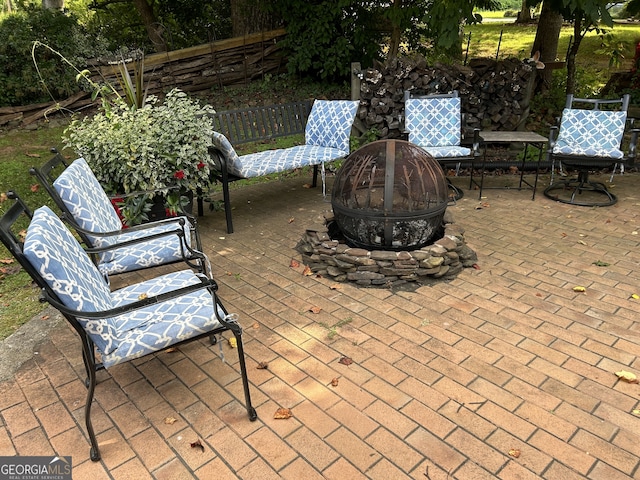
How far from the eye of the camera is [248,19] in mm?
9961

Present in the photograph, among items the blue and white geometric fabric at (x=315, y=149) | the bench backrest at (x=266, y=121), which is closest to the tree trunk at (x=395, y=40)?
the bench backrest at (x=266, y=121)

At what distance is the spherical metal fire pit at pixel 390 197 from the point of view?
3.75 meters

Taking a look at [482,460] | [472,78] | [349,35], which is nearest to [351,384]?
[482,460]

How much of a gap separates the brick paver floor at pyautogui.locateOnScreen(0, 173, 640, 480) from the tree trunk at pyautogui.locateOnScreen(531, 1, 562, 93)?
18.1 feet

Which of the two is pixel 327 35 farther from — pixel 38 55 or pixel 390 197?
pixel 390 197

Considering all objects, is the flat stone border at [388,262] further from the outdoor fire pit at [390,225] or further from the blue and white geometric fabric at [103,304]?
the blue and white geometric fabric at [103,304]

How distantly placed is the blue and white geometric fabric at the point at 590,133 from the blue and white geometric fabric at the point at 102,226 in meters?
4.41

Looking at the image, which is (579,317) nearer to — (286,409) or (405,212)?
(405,212)

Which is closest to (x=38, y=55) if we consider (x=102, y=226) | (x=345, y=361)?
(x=102, y=226)

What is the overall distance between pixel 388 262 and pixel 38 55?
Answer: 7.82 meters

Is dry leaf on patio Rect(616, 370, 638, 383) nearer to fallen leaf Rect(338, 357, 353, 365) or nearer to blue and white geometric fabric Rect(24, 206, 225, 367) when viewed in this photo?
fallen leaf Rect(338, 357, 353, 365)

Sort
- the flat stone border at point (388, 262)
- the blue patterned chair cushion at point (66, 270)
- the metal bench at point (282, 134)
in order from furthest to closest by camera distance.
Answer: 1. the metal bench at point (282, 134)
2. the flat stone border at point (388, 262)
3. the blue patterned chair cushion at point (66, 270)

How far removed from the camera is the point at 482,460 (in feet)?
7.06

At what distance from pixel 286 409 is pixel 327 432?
0.26 metres
